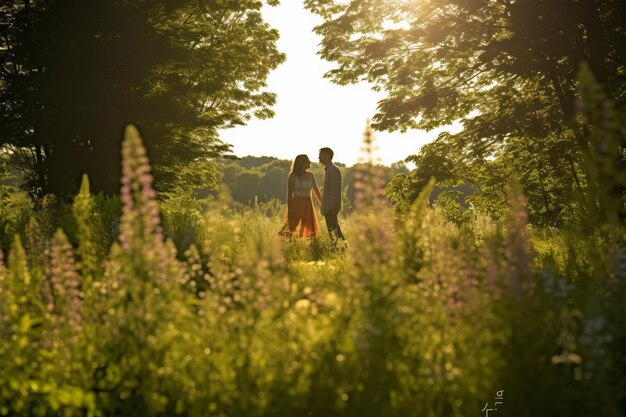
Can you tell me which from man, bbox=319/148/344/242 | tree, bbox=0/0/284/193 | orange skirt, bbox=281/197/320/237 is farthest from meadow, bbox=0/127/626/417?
tree, bbox=0/0/284/193

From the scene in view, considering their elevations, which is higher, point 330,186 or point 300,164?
point 300,164

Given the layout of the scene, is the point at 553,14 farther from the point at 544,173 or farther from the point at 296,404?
the point at 296,404

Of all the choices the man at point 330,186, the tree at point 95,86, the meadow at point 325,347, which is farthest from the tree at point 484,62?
the meadow at point 325,347

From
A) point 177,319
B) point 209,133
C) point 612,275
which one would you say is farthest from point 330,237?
point 209,133

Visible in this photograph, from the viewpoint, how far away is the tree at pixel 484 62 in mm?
10367

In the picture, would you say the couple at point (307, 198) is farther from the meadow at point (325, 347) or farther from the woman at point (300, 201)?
the meadow at point (325, 347)

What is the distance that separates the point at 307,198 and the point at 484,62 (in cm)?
465

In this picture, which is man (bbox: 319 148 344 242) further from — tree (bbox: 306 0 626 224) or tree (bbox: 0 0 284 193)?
tree (bbox: 0 0 284 193)

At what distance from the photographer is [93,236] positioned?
5734mm

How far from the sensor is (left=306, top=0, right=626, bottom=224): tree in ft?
34.0

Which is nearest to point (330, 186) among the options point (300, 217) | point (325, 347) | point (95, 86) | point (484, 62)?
point (300, 217)

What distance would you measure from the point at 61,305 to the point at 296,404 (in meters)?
1.74

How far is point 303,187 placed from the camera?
437 inches

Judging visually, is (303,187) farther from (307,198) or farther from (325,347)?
(325,347)
